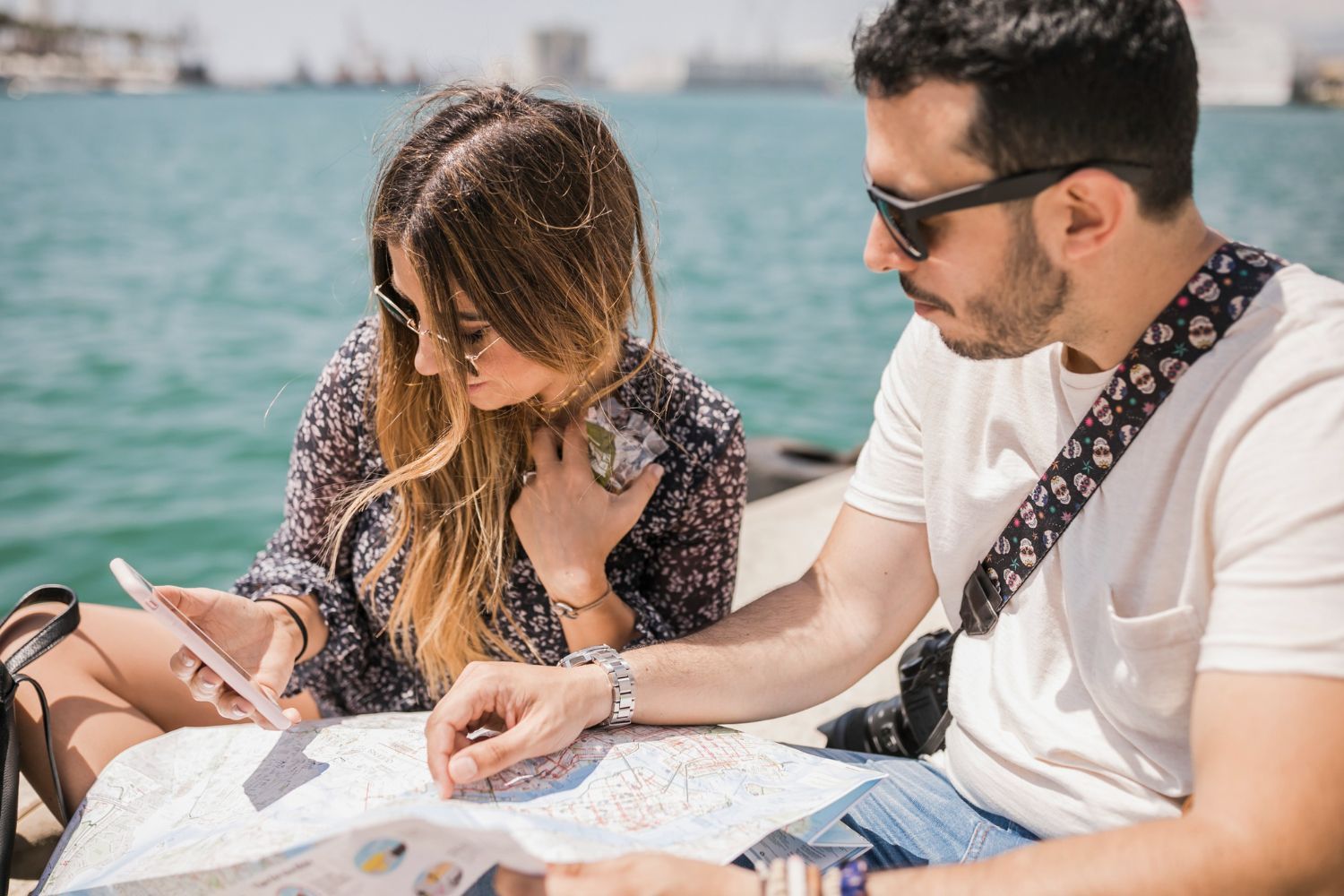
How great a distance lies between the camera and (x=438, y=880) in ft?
4.11

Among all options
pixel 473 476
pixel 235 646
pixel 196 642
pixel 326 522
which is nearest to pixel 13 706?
pixel 235 646

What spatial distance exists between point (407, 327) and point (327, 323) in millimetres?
12121

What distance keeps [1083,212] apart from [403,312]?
116 cm

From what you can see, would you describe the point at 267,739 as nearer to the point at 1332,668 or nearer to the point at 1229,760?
the point at 1229,760

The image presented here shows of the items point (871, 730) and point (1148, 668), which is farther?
point (871, 730)

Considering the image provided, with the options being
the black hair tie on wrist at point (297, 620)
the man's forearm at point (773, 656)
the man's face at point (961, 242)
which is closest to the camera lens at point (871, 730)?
the man's forearm at point (773, 656)

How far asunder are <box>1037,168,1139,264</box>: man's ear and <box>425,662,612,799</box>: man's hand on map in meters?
0.88

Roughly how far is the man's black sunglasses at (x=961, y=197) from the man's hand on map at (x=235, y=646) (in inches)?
45.5

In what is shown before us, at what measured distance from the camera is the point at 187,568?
6.92m

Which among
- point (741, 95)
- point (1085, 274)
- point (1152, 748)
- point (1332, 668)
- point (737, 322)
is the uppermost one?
point (1085, 274)

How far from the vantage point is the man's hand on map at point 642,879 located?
1.26 metres

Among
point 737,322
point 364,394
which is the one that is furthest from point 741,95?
point 364,394

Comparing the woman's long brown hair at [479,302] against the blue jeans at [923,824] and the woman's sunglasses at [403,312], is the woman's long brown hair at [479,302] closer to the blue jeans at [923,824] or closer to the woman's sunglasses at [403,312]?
the woman's sunglasses at [403,312]

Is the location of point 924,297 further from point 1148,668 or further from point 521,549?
point 521,549
